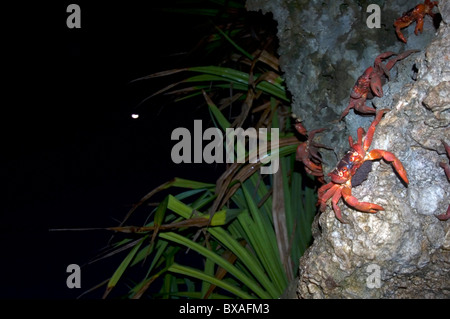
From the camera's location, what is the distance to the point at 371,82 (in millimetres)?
833

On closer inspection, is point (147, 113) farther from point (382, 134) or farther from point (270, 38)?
point (382, 134)

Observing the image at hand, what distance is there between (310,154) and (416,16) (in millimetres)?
448

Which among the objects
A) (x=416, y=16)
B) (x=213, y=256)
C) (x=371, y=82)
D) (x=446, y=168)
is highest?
(x=416, y=16)

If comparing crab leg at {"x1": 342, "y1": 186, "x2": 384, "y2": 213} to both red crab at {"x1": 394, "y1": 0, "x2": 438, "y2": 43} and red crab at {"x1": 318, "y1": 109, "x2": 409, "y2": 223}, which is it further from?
red crab at {"x1": 394, "y1": 0, "x2": 438, "y2": 43}

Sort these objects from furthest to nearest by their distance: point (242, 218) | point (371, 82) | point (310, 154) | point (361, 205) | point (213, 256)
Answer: point (242, 218) < point (213, 256) < point (310, 154) < point (371, 82) < point (361, 205)

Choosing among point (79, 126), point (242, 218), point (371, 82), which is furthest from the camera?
point (79, 126)

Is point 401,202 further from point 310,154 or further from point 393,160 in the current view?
point 310,154

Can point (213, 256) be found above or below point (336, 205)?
below

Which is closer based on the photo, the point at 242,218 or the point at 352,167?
the point at 352,167

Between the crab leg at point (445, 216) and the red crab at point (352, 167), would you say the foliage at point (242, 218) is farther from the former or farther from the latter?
the crab leg at point (445, 216)

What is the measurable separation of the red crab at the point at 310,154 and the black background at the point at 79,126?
2.86 feet

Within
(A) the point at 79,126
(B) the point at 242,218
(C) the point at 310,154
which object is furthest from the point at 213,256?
(A) the point at 79,126

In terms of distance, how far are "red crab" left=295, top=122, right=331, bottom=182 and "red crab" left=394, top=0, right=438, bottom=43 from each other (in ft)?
1.05
